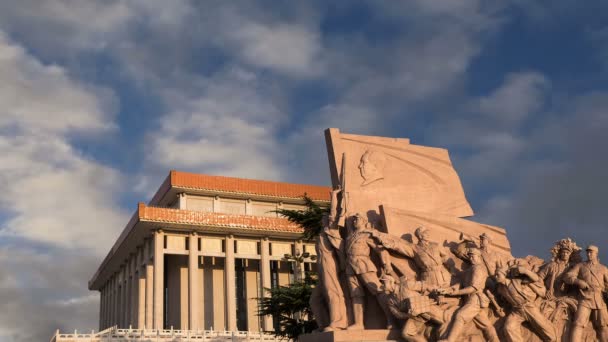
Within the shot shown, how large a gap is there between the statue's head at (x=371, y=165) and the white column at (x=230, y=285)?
24011 millimetres

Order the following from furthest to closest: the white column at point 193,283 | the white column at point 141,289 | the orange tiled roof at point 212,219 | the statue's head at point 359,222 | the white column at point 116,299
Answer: the white column at point 116,299
the white column at point 141,289
the white column at point 193,283
the orange tiled roof at point 212,219
the statue's head at point 359,222

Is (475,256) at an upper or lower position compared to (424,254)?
lower

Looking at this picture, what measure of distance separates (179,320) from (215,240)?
16.6 feet

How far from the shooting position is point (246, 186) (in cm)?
3631

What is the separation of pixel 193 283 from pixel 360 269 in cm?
2519

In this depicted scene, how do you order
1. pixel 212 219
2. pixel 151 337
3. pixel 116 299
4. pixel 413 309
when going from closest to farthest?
pixel 413 309 → pixel 151 337 → pixel 212 219 → pixel 116 299

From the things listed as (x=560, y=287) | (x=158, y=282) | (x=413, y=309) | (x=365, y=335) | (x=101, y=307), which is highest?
(x=101, y=307)

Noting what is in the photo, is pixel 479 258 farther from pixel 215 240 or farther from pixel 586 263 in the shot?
pixel 215 240

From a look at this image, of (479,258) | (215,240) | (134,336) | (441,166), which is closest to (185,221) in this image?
(215,240)

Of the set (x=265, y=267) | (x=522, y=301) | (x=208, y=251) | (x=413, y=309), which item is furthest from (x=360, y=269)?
(x=208, y=251)

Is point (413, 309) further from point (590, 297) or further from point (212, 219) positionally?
point (212, 219)

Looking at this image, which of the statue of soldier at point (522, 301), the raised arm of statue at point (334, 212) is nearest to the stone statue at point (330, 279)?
the raised arm of statue at point (334, 212)

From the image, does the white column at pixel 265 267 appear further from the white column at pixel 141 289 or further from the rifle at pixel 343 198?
the rifle at pixel 343 198

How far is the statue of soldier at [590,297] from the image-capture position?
29.9 feet
